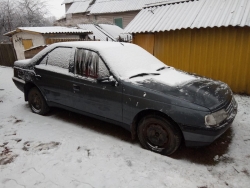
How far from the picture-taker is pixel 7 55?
12.8m

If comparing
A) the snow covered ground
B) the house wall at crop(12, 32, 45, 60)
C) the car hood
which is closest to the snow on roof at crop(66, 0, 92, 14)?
the house wall at crop(12, 32, 45, 60)

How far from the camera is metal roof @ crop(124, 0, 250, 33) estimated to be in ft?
20.0

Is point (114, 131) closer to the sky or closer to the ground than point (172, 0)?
closer to the ground

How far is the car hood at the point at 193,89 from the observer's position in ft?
10.1

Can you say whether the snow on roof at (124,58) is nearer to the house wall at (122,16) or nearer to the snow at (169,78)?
the snow at (169,78)

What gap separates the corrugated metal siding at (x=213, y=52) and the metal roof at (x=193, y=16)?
274 mm

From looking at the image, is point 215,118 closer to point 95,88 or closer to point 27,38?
point 95,88

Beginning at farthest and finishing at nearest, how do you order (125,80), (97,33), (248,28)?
(97,33), (248,28), (125,80)

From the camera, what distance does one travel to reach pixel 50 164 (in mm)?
3166

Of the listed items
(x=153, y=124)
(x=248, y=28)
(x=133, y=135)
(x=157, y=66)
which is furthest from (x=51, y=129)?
(x=248, y=28)

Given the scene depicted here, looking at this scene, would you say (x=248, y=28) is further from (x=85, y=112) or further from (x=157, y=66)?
(x=85, y=112)

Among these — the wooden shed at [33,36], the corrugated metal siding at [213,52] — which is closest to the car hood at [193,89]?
the corrugated metal siding at [213,52]

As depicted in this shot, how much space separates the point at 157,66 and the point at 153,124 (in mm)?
1406

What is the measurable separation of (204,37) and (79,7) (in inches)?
918
